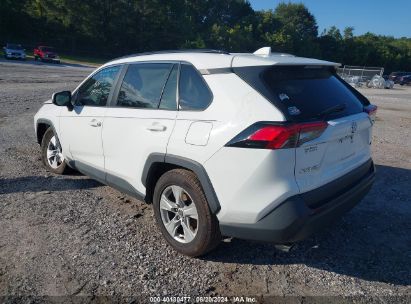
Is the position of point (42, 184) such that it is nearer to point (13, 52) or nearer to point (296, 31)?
point (13, 52)

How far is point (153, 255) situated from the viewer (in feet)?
11.2

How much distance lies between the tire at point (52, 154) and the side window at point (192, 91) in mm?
2725

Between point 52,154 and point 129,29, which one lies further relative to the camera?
point 129,29

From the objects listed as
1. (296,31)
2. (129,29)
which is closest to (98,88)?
(129,29)

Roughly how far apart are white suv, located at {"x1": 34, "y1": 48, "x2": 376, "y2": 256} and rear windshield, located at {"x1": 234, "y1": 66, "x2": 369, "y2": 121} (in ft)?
0.04

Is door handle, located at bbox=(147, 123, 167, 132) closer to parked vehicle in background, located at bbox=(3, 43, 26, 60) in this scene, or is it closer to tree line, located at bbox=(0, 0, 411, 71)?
parked vehicle in background, located at bbox=(3, 43, 26, 60)

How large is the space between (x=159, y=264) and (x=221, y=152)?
1.23 metres

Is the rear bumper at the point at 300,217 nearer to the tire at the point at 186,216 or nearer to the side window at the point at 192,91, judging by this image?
the tire at the point at 186,216

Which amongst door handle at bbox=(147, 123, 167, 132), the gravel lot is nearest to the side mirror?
the gravel lot

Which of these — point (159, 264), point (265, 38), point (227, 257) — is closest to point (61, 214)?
point (159, 264)

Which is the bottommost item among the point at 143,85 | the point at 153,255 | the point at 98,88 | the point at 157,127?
the point at 153,255

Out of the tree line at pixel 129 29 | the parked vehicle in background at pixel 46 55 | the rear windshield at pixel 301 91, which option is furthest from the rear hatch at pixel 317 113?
the tree line at pixel 129 29

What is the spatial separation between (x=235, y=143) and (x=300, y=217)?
0.74 meters

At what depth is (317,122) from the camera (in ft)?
9.23
